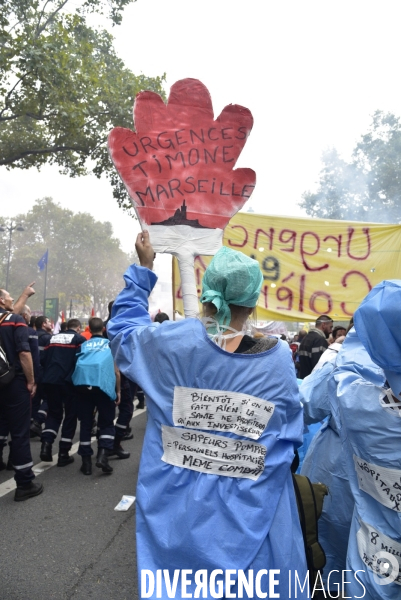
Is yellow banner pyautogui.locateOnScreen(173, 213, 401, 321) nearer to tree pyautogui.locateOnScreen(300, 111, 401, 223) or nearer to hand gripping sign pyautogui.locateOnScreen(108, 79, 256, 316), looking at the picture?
hand gripping sign pyautogui.locateOnScreen(108, 79, 256, 316)

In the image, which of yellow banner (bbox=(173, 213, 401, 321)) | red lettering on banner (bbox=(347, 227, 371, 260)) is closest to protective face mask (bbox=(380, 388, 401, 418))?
yellow banner (bbox=(173, 213, 401, 321))

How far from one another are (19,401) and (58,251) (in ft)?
194

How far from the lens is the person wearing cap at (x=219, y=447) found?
1639mm

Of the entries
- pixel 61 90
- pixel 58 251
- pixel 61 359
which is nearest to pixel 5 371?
pixel 61 359

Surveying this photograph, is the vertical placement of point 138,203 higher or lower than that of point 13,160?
lower

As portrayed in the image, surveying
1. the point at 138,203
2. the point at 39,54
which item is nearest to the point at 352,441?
the point at 138,203

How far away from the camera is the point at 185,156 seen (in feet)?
9.85

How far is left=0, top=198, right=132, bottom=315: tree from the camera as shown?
60312 millimetres

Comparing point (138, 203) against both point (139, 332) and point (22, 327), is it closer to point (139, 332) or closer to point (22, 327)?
point (139, 332)

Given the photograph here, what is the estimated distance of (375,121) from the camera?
36906mm

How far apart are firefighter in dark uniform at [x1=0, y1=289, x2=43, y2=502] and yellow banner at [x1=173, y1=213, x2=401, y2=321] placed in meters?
1.45

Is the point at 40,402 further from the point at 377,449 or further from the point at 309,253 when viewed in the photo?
the point at 377,449

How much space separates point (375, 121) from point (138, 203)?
125 ft

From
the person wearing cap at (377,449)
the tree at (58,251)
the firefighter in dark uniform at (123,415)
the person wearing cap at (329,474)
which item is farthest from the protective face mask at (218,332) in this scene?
the tree at (58,251)
